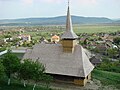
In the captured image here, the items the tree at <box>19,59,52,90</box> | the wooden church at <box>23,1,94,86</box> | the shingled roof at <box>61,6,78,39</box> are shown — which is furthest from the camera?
the shingled roof at <box>61,6,78,39</box>

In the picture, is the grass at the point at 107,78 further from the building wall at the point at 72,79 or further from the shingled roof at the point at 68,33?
the shingled roof at the point at 68,33

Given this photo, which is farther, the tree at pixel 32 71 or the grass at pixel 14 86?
the grass at pixel 14 86

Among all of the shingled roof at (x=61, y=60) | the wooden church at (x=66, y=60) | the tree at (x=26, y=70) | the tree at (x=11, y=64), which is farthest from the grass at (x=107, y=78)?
the tree at (x=11, y=64)

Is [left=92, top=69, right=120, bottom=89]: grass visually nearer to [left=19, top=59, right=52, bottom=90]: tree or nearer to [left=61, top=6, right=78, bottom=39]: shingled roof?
[left=61, top=6, right=78, bottom=39]: shingled roof

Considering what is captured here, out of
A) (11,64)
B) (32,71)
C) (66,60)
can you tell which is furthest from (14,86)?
(66,60)

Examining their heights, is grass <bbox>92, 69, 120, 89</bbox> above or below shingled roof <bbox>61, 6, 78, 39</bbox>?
below

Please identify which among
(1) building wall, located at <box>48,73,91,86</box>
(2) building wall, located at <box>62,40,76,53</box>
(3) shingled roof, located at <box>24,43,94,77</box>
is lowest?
(1) building wall, located at <box>48,73,91,86</box>

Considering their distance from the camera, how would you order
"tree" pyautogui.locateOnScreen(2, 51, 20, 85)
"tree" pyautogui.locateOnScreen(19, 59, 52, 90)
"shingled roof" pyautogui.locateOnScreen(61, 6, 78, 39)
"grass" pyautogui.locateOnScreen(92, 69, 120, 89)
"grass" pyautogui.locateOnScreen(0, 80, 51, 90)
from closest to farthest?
"tree" pyautogui.locateOnScreen(19, 59, 52, 90) → "tree" pyautogui.locateOnScreen(2, 51, 20, 85) → "grass" pyautogui.locateOnScreen(0, 80, 51, 90) → "grass" pyautogui.locateOnScreen(92, 69, 120, 89) → "shingled roof" pyautogui.locateOnScreen(61, 6, 78, 39)

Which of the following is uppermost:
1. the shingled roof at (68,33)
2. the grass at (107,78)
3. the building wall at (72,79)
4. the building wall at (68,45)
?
the shingled roof at (68,33)

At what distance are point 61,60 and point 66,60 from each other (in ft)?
1.80

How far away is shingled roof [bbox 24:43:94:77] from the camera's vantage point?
21.4 meters

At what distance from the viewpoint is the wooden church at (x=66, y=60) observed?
21297 mm

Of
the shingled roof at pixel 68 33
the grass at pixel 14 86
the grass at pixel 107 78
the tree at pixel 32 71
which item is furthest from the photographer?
the shingled roof at pixel 68 33

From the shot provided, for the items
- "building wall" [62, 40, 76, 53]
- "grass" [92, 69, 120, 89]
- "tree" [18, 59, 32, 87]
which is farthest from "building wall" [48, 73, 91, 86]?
"tree" [18, 59, 32, 87]
